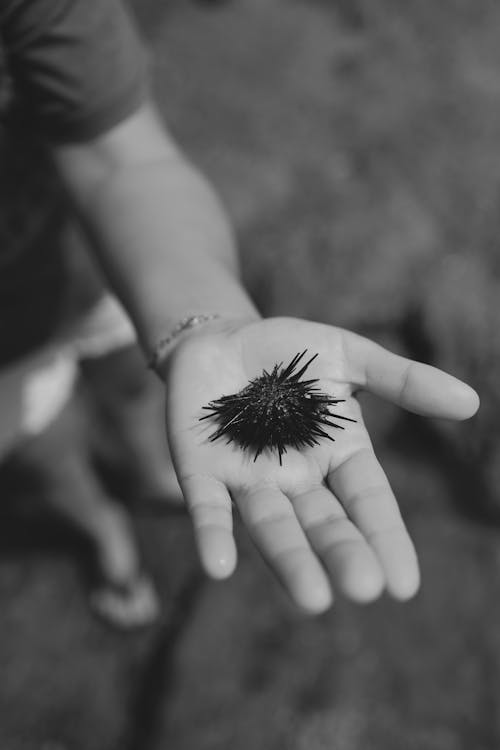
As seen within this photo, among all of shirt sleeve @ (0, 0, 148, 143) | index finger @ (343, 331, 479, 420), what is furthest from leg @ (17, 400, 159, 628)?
index finger @ (343, 331, 479, 420)

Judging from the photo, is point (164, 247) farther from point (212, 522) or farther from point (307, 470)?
point (212, 522)

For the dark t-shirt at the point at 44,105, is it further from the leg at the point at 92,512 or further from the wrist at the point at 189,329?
the wrist at the point at 189,329

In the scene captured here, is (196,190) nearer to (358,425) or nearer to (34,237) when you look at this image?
(34,237)

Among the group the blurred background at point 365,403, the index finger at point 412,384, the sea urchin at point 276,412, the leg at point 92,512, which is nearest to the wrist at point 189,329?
the sea urchin at point 276,412

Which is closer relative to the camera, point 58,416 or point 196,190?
point 196,190

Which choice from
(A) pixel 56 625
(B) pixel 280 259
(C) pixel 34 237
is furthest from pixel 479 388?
(A) pixel 56 625

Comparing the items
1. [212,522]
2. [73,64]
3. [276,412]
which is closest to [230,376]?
[276,412]
